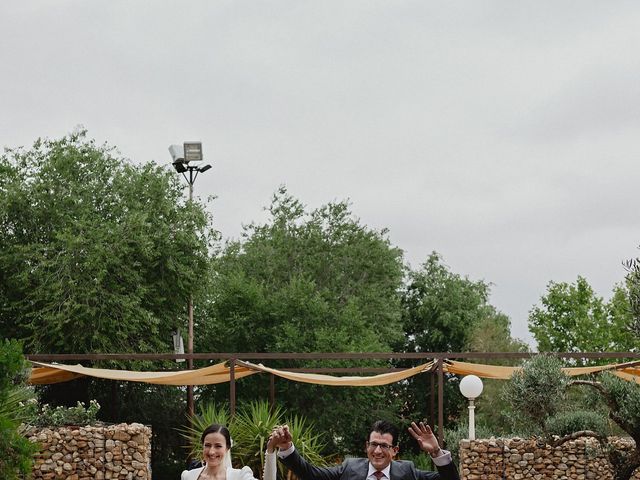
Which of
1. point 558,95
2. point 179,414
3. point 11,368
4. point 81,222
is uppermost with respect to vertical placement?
point 558,95

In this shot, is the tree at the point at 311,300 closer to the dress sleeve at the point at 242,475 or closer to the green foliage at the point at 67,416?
the green foliage at the point at 67,416

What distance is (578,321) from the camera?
112 ft

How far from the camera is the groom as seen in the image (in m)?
5.07

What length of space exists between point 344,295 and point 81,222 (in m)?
10.5

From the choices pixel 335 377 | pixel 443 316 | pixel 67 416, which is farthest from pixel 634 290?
pixel 443 316

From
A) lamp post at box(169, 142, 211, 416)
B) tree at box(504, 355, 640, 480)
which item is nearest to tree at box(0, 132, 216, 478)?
lamp post at box(169, 142, 211, 416)

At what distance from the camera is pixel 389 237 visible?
35250 millimetres

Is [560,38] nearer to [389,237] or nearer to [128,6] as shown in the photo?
[128,6]

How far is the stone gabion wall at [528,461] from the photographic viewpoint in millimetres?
15961

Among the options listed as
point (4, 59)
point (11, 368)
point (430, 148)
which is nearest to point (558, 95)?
point (430, 148)

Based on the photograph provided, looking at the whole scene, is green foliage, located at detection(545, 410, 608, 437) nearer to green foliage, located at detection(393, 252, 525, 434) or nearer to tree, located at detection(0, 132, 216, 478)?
tree, located at detection(0, 132, 216, 478)

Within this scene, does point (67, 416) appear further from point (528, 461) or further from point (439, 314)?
point (439, 314)

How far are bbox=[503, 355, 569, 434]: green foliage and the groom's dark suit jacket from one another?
31.1 ft

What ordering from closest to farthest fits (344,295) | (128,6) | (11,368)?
(11,368)
(128,6)
(344,295)
